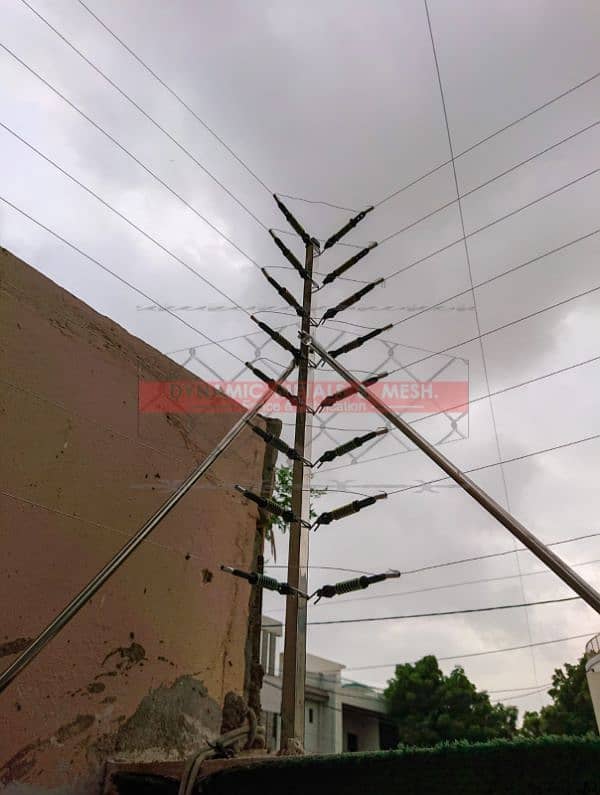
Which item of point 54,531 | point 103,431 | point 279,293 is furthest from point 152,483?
point 279,293

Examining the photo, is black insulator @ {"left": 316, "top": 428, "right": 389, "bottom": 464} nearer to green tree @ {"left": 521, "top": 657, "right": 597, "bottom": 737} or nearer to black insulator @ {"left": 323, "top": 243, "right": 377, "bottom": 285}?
black insulator @ {"left": 323, "top": 243, "right": 377, "bottom": 285}

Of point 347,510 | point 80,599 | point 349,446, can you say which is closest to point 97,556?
point 80,599

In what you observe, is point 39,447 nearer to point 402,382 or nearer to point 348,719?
point 402,382

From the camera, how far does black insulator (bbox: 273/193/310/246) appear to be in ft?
10.7

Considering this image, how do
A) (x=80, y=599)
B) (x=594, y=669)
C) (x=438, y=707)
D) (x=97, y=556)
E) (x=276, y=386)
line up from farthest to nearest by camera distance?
(x=438, y=707)
(x=594, y=669)
(x=276, y=386)
(x=97, y=556)
(x=80, y=599)

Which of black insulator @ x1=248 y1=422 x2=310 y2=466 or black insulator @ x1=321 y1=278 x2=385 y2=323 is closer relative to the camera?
black insulator @ x1=248 y1=422 x2=310 y2=466

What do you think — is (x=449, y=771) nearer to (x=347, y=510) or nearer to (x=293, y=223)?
(x=347, y=510)

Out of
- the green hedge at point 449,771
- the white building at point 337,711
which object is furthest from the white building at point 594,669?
the green hedge at point 449,771

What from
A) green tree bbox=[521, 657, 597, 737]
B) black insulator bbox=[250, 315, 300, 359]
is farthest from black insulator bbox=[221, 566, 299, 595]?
green tree bbox=[521, 657, 597, 737]

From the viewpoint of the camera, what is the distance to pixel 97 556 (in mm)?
1712

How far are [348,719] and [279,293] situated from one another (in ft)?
47.2

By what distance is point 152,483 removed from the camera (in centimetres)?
197

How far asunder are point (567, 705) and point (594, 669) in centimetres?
682

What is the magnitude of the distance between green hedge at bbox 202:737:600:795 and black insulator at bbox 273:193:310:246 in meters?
2.66
